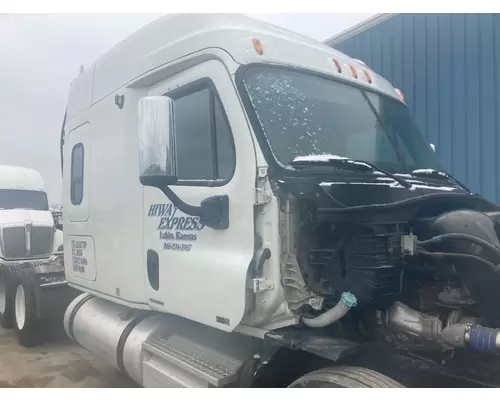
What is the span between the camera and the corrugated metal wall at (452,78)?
296cm

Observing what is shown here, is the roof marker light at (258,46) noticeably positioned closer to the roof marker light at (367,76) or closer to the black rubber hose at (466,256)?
the roof marker light at (367,76)

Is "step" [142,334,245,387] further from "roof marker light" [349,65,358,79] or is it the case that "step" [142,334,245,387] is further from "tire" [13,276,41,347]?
"tire" [13,276,41,347]

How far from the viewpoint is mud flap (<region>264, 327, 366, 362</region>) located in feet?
7.40

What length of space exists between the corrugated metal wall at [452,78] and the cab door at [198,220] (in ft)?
3.64

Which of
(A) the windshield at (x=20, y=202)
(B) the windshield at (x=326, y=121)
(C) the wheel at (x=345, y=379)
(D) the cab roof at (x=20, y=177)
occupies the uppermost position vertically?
(B) the windshield at (x=326, y=121)

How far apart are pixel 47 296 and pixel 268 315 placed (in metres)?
3.69

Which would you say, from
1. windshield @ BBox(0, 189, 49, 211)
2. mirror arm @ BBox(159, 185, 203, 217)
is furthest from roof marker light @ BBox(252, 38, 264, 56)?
windshield @ BBox(0, 189, 49, 211)

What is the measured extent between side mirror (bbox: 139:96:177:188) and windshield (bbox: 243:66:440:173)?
1.56 feet

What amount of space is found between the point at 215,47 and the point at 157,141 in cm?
72

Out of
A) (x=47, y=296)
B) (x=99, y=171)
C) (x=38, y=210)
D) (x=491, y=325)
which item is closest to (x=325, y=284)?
(x=491, y=325)

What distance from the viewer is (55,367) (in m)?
4.32

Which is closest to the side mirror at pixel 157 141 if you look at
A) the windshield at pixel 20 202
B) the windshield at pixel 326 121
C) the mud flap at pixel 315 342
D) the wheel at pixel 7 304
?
the windshield at pixel 326 121

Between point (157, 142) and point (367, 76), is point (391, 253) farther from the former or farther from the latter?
point (367, 76)
